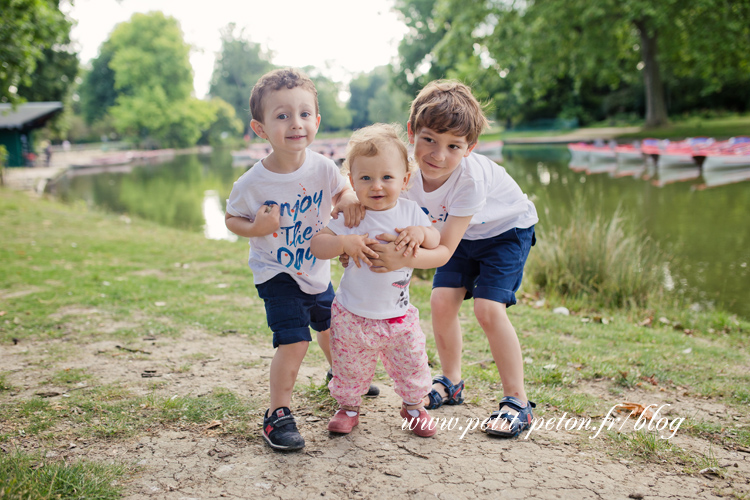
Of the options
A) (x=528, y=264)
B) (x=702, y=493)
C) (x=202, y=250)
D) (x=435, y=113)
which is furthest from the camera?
(x=202, y=250)

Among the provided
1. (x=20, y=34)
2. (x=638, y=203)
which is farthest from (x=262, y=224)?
(x=638, y=203)

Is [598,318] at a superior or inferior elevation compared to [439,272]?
inferior

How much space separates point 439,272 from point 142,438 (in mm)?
1760

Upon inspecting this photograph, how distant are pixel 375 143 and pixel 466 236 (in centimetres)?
82

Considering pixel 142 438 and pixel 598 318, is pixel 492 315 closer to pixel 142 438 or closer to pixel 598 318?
pixel 142 438

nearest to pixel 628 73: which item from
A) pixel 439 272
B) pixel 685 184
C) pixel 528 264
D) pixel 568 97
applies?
pixel 568 97

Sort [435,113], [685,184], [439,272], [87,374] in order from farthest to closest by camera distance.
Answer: [685,184]
[87,374]
[439,272]
[435,113]

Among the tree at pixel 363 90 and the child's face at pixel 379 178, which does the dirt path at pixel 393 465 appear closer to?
the child's face at pixel 379 178

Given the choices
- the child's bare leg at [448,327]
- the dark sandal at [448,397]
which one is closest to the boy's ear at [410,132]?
the child's bare leg at [448,327]

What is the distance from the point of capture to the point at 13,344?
4.03m

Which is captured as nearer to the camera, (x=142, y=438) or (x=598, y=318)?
(x=142, y=438)

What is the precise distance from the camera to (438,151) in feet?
8.65

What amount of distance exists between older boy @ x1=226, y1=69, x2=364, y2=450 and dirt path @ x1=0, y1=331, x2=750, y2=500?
24 cm

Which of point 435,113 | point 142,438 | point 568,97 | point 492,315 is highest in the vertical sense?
point 568,97
